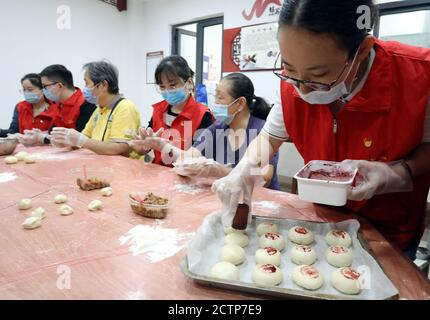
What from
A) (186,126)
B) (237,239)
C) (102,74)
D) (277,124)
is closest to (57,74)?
(102,74)

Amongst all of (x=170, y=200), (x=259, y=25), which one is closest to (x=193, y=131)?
(x=170, y=200)

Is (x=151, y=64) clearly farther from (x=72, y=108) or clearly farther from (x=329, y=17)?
(x=329, y=17)

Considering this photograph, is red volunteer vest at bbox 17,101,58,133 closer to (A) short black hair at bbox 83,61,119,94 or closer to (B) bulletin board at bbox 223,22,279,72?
(A) short black hair at bbox 83,61,119,94

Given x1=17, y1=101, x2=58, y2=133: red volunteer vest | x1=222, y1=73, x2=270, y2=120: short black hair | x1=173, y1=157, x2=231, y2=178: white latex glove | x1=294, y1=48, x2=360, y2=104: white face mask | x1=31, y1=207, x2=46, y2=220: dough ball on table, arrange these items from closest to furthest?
x1=294, y1=48, x2=360, y2=104: white face mask
x1=31, y1=207, x2=46, y2=220: dough ball on table
x1=173, y1=157, x2=231, y2=178: white latex glove
x1=222, y1=73, x2=270, y2=120: short black hair
x1=17, y1=101, x2=58, y2=133: red volunteer vest

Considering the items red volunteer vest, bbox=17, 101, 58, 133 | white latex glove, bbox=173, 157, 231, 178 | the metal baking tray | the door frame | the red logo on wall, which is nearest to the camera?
the metal baking tray

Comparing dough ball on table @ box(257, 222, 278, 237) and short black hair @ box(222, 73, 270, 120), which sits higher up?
short black hair @ box(222, 73, 270, 120)

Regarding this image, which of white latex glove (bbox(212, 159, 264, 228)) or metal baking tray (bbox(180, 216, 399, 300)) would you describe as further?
white latex glove (bbox(212, 159, 264, 228))

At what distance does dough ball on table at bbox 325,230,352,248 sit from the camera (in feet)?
3.16

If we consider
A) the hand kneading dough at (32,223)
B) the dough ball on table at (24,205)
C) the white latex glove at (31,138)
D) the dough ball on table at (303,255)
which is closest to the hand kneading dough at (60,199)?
the dough ball on table at (24,205)

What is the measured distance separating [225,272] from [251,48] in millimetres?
3536

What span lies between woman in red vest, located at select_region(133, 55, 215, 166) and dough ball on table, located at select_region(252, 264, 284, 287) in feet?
4.37

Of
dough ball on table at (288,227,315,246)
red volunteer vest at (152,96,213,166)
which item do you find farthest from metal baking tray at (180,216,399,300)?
red volunteer vest at (152,96,213,166)

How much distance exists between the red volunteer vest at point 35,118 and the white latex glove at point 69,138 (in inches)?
36.6

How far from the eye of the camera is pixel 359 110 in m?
1.04
